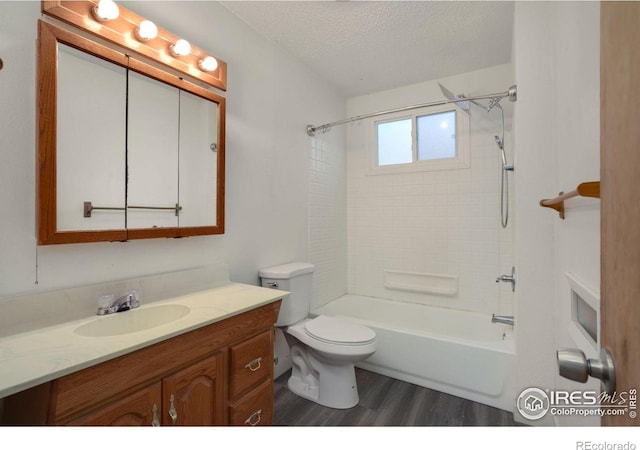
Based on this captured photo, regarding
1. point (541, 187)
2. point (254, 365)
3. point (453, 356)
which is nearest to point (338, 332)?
point (254, 365)

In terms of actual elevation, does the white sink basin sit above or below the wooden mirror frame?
below

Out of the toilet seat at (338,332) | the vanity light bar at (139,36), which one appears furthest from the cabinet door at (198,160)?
the toilet seat at (338,332)

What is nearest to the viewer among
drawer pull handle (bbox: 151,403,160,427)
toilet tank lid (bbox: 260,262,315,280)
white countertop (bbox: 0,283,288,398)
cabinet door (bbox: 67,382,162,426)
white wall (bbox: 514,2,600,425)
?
white countertop (bbox: 0,283,288,398)

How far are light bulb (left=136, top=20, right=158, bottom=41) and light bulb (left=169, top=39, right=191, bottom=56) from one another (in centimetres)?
12

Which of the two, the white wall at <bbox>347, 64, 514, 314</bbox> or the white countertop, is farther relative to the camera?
the white wall at <bbox>347, 64, 514, 314</bbox>

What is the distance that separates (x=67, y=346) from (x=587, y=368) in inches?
52.2

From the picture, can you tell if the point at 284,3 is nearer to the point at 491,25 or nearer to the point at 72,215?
the point at 491,25

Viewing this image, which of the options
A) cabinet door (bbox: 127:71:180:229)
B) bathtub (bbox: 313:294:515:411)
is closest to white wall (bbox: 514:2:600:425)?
bathtub (bbox: 313:294:515:411)

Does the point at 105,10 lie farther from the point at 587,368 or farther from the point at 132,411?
the point at 587,368

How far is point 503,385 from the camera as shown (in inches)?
72.1

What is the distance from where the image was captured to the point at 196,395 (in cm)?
115

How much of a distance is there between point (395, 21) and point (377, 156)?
1.30 m

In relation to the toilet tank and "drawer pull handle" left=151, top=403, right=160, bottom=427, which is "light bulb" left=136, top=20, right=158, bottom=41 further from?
"drawer pull handle" left=151, top=403, right=160, bottom=427

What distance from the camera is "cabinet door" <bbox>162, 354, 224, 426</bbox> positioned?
3.51 feet
